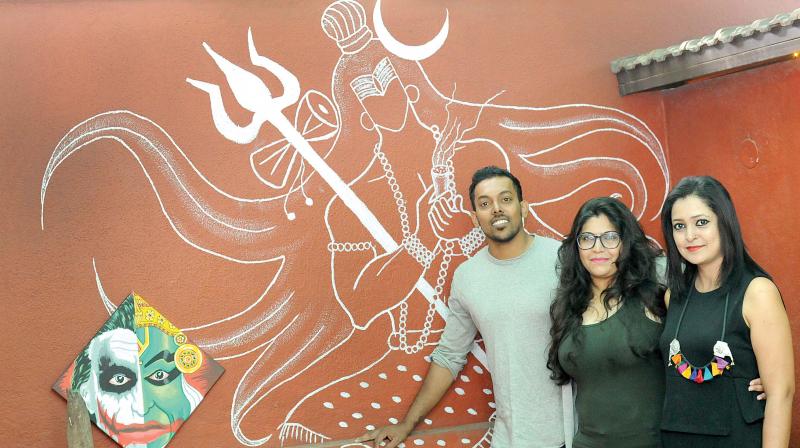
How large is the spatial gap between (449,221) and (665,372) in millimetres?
1276

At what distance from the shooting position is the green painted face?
11.0 feet

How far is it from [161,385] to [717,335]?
2061mm

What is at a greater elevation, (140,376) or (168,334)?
(168,334)

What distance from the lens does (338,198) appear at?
361 cm

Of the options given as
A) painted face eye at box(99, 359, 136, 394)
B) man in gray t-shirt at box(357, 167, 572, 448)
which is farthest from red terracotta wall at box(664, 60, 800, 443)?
painted face eye at box(99, 359, 136, 394)

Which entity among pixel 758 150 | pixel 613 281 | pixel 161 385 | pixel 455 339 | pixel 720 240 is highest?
pixel 758 150

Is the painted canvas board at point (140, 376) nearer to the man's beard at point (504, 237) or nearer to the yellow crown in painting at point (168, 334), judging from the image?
the yellow crown in painting at point (168, 334)

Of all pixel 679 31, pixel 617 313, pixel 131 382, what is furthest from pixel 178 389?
pixel 679 31

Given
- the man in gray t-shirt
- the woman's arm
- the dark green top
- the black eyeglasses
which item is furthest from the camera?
the man in gray t-shirt

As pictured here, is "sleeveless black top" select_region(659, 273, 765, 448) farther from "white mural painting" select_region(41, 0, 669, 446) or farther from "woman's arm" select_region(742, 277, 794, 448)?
"white mural painting" select_region(41, 0, 669, 446)

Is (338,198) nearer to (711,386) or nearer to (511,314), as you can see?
(511,314)

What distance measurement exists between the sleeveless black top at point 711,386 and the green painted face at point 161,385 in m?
1.83

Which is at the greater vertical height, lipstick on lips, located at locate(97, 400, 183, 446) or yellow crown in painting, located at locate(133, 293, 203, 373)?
yellow crown in painting, located at locate(133, 293, 203, 373)

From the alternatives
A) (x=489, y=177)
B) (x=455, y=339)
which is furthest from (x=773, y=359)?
(x=455, y=339)
